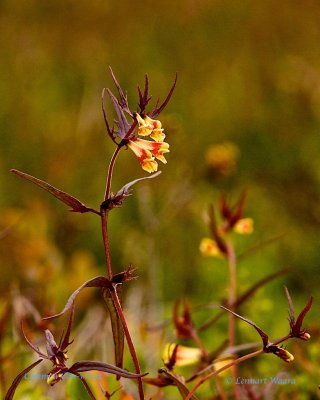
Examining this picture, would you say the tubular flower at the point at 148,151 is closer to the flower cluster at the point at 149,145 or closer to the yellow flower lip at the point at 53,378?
the flower cluster at the point at 149,145

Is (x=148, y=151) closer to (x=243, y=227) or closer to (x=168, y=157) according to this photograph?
(x=243, y=227)

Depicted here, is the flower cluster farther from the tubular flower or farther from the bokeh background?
the bokeh background

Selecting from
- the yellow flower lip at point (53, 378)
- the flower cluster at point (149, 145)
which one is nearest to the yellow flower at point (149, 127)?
the flower cluster at point (149, 145)

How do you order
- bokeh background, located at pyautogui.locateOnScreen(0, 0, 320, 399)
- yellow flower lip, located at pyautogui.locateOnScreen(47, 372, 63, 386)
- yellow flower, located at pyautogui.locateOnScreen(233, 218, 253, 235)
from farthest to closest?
bokeh background, located at pyautogui.locateOnScreen(0, 0, 320, 399)
yellow flower, located at pyautogui.locateOnScreen(233, 218, 253, 235)
yellow flower lip, located at pyautogui.locateOnScreen(47, 372, 63, 386)

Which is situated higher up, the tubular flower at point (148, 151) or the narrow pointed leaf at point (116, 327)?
the tubular flower at point (148, 151)

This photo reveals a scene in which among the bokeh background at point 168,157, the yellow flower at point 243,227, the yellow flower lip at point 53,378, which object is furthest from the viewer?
the bokeh background at point 168,157

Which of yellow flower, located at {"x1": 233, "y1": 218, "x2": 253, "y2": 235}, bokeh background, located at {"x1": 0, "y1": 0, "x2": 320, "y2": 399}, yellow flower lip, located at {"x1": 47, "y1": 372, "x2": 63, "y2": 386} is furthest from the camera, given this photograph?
bokeh background, located at {"x1": 0, "y1": 0, "x2": 320, "y2": 399}

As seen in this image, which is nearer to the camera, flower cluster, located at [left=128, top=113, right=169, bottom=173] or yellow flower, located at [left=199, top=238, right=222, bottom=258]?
flower cluster, located at [left=128, top=113, right=169, bottom=173]

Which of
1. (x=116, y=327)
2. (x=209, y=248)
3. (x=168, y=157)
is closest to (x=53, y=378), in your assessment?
(x=116, y=327)

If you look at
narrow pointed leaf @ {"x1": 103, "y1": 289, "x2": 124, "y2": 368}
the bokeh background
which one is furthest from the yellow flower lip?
the bokeh background
